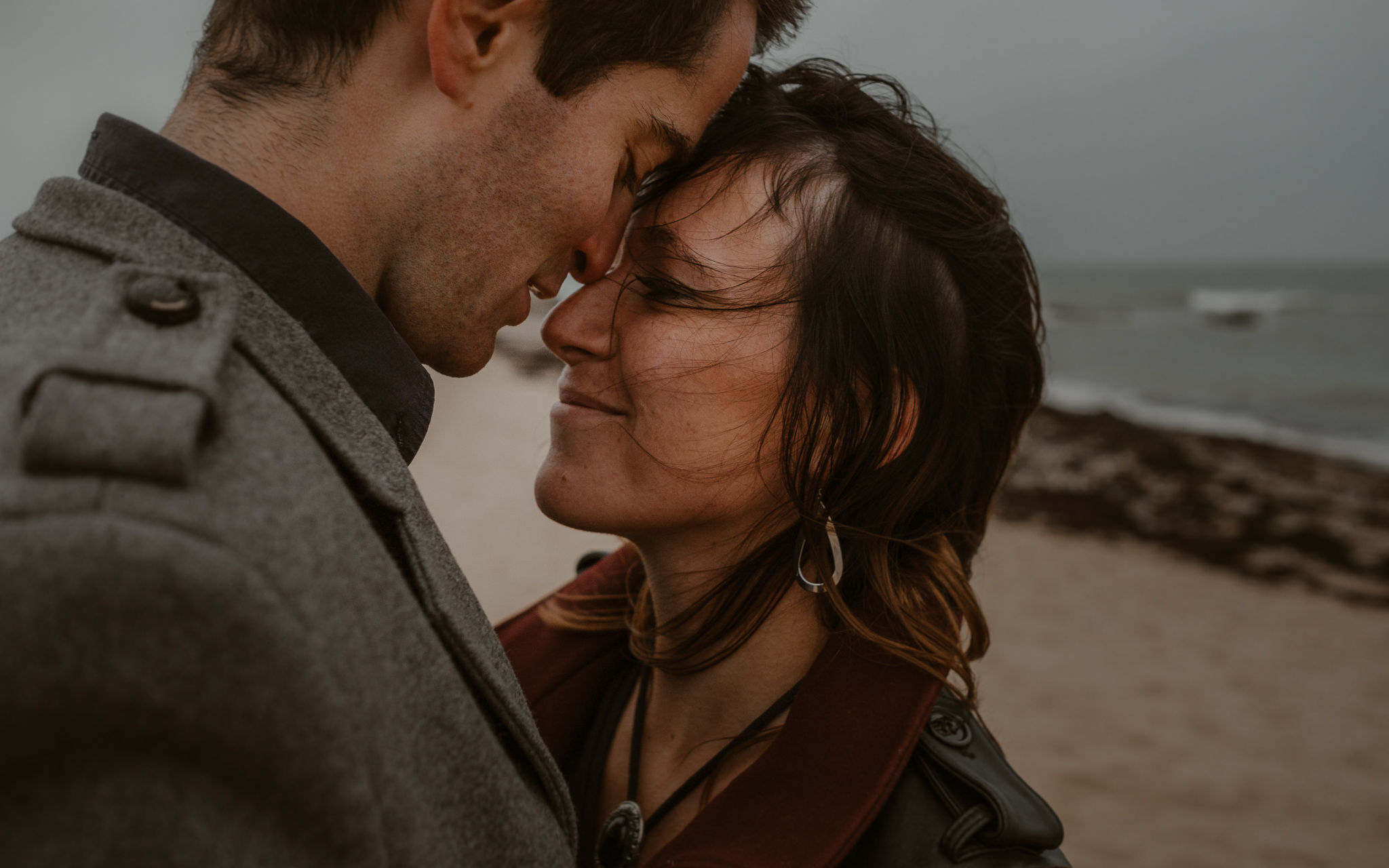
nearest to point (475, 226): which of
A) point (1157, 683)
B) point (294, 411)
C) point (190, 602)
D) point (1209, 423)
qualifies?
point (294, 411)

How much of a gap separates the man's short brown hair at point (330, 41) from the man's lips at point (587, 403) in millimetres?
693

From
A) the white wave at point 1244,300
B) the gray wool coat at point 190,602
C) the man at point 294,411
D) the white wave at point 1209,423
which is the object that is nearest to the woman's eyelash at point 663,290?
the man at point 294,411

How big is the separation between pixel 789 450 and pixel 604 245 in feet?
1.84

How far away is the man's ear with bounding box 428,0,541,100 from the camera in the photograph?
131 cm

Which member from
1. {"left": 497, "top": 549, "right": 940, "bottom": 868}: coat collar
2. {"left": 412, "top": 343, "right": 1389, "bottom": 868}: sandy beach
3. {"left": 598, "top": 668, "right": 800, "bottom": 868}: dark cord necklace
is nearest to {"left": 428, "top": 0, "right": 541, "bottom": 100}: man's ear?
{"left": 497, "top": 549, "right": 940, "bottom": 868}: coat collar

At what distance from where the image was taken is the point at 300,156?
1261 mm

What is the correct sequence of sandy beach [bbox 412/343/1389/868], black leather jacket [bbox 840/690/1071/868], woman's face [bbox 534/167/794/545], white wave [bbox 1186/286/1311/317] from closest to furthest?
black leather jacket [bbox 840/690/1071/868] < woman's face [bbox 534/167/794/545] < sandy beach [bbox 412/343/1389/868] < white wave [bbox 1186/286/1311/317]

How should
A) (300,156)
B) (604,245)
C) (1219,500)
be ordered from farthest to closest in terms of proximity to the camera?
1. (1219,500)
2. (604,245)
3. (300,156)

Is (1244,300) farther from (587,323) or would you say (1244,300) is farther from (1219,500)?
(587,323)

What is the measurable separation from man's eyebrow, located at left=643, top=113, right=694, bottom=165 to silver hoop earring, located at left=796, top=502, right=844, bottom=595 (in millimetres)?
807

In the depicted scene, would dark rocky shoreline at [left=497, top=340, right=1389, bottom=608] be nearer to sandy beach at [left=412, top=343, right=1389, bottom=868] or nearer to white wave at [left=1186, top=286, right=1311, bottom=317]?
sandy beach at [left=412, top=343, right=1389, bottom=868]

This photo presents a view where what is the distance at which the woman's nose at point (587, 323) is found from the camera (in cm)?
195

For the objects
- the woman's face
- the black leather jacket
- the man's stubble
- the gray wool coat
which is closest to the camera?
the gray wool coat

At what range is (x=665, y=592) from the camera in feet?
7.01
